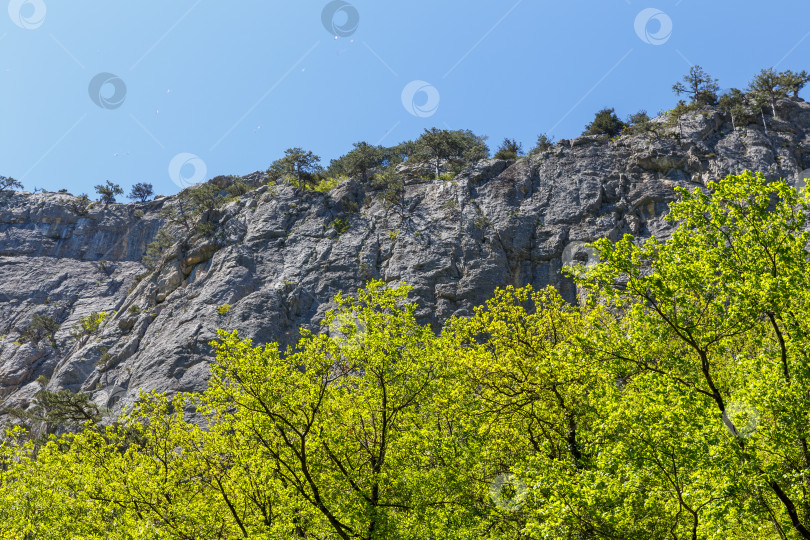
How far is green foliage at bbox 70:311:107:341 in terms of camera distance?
67.7 meters

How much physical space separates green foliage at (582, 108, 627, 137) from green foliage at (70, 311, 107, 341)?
70.5 metres

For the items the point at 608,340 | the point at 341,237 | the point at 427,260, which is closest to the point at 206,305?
the point at 341,237

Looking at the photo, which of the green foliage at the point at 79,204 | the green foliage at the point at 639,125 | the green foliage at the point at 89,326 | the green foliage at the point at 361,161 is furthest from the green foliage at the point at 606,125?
the green foliage at the point at 79,204

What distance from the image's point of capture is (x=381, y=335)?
59.9 ft

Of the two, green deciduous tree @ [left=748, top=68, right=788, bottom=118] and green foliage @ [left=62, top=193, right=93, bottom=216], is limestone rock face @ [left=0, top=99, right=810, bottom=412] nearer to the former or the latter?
green deciduous tree @ [left=748, top=68, right=788, bottom=118]

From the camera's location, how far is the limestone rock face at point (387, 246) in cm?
5581

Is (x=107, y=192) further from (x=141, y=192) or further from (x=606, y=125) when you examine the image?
(x=606, y=125)

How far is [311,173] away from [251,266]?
886 inches

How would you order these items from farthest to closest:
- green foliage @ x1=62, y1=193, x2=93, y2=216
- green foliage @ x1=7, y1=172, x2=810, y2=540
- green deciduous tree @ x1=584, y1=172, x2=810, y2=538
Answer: green foliage @ x1=62, y1=193, x2=93, y2=216 → green foliage @ x1=7, y1=172, x2=810, y2=540 → green deciduous tree @ x1=584, y1=172, x2=810, y2=538

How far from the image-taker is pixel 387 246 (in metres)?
62.2

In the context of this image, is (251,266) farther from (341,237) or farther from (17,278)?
(17,278)

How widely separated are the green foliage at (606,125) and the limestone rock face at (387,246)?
285 inches

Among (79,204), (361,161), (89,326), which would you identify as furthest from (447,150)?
(79,204)

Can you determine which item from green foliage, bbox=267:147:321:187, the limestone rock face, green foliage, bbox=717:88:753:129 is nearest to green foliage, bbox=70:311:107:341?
the limestone rock face
